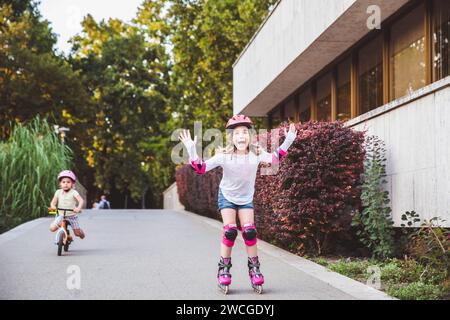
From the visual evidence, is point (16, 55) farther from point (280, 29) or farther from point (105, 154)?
point (280, 29)

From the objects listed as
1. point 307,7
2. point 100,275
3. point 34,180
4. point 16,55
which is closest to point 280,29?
point 307,7

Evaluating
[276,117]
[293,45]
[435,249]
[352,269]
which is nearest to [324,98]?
[293,45]

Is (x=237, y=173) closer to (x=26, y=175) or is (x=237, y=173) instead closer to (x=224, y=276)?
(x=224, y=276)

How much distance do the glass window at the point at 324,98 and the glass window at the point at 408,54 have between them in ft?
14.1

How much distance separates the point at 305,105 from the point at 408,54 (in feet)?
23.9

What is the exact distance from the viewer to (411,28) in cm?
1145

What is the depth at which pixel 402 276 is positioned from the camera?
8.06m

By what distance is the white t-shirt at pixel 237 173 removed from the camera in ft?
23.5

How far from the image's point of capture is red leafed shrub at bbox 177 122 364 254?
9.84 meters

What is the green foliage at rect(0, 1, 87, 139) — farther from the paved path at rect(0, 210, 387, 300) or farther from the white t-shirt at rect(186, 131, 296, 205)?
A: the white t-shirt at rect(186, 131, 296, 205)

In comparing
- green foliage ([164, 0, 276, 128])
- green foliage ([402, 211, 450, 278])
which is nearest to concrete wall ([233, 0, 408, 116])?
green foliage ([402, 211, 450, 278])

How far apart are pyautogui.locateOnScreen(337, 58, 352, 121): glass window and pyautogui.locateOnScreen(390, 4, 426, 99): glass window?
2.65 m

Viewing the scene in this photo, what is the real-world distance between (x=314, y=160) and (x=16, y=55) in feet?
103

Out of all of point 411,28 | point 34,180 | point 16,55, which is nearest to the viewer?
point 411,28
